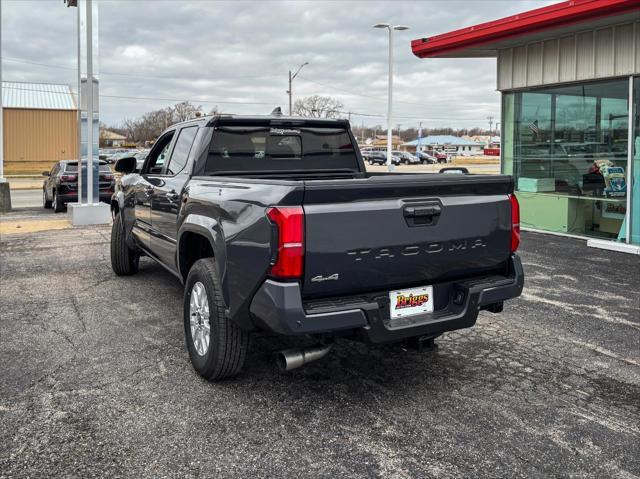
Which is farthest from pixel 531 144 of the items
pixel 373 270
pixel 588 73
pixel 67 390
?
pixel 67 390

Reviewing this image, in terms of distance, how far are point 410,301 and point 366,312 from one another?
413 mm

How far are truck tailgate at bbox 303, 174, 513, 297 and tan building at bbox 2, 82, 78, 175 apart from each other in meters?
42.7

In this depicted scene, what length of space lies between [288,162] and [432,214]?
1996mm

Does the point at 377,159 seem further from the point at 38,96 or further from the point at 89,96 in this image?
the point at 89,96

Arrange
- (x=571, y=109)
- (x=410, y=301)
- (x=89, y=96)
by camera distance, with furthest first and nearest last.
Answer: (x=89, y=96), (x=571, y=109), (x=410, y=301)

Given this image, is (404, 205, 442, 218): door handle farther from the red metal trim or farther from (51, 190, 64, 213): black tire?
(51, 190, 64, 213): black tire

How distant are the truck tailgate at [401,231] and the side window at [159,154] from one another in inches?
119

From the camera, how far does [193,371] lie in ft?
14.7

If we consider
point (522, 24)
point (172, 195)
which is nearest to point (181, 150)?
point (172, 195)

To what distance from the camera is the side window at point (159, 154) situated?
6195 mm

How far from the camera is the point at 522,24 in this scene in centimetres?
1048

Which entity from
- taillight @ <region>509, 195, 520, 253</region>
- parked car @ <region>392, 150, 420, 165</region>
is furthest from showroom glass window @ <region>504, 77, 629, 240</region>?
parked car @ <region>392, 150, 420, 165</region>

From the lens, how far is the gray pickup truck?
3.44 metres

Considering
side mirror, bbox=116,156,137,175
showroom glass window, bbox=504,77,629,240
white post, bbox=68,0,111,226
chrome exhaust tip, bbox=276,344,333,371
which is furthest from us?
white post, bbox=68,0,111,226
